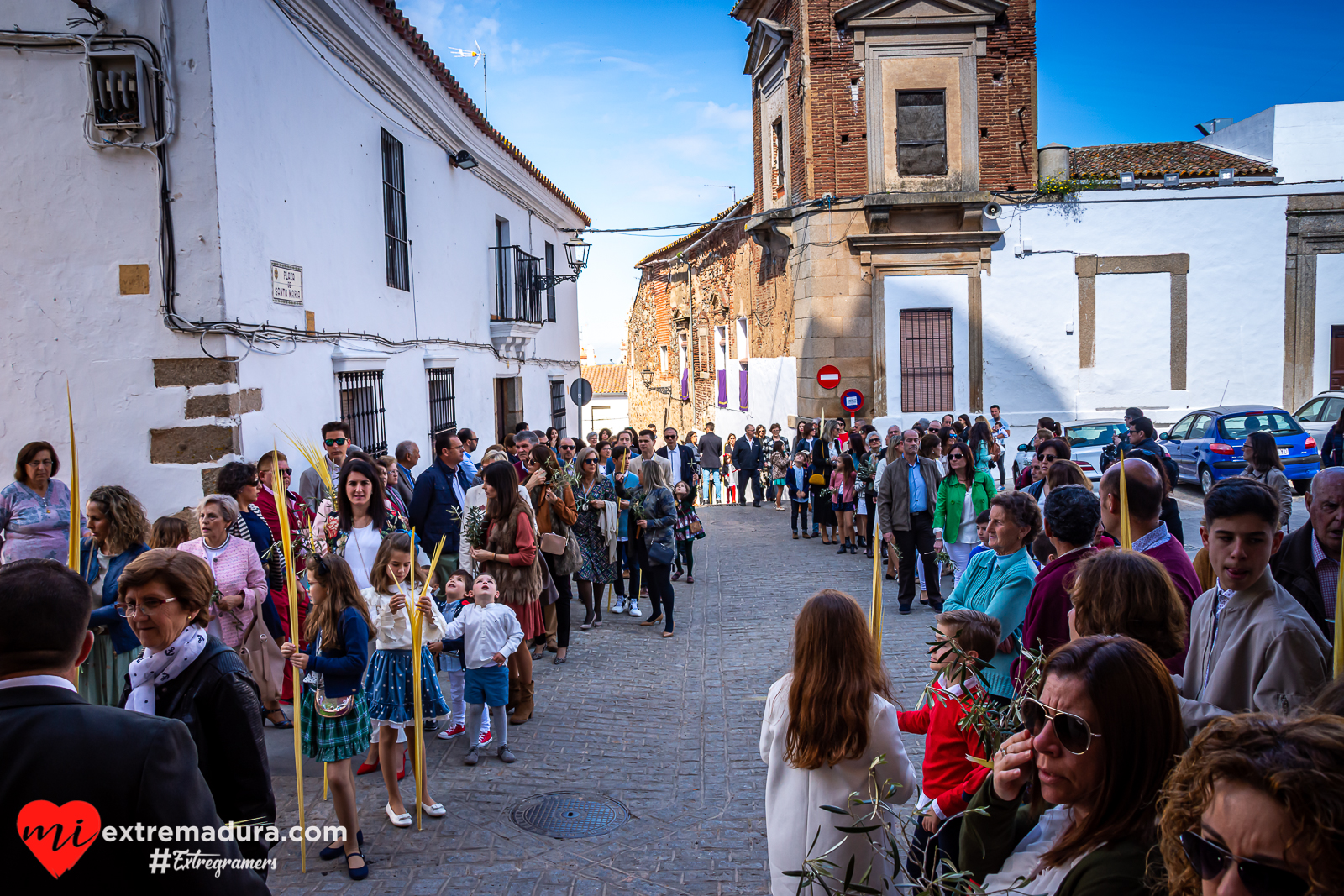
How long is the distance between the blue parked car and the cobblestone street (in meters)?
9.29

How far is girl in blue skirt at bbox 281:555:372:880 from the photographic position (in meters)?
4.15

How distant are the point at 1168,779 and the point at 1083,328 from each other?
65.2 feet

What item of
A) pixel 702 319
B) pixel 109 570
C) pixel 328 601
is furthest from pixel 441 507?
pixel 702 319

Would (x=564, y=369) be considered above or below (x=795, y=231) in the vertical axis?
below

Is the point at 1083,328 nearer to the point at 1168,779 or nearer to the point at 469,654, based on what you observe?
the point at 469,654

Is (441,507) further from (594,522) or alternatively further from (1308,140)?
(1308,140)

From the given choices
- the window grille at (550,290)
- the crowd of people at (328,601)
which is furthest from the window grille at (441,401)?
the window grille at (550,290)

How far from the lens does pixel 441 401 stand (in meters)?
12.3

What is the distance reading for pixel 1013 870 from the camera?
2.10 m

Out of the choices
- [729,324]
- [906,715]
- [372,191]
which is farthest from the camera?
[729,324]

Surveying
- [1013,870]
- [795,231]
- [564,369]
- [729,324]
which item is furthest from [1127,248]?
[1013,870]

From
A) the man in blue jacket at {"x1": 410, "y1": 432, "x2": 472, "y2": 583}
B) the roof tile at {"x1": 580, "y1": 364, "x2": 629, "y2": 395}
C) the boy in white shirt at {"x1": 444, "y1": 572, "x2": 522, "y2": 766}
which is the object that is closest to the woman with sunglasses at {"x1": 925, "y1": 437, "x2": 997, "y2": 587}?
the man in blue jacket at {"x1": 410, "y1": 432, "x2": 472, "y2": 583}

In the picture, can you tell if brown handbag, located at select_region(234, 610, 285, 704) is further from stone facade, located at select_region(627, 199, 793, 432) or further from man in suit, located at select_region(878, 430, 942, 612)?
stone facade, located at select_region(627, 199, 793, 432)

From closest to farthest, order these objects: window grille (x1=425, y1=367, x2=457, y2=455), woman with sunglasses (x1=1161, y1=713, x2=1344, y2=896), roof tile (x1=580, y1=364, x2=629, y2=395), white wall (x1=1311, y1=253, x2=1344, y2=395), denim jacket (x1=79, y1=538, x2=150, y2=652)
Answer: woman with sunglasses (x1=1161, y1=713, x2=1344, y2=896)
denim jacket (x1=79, y1=538, x2=150, y2=652)
window grille (x1=425, y1=367, x2=457, y2=455)
white wall (x1=1311, y1=253, x2=1344, y2=395)
roof tile (x1=580, y1=364, x2=629, y2=395)
